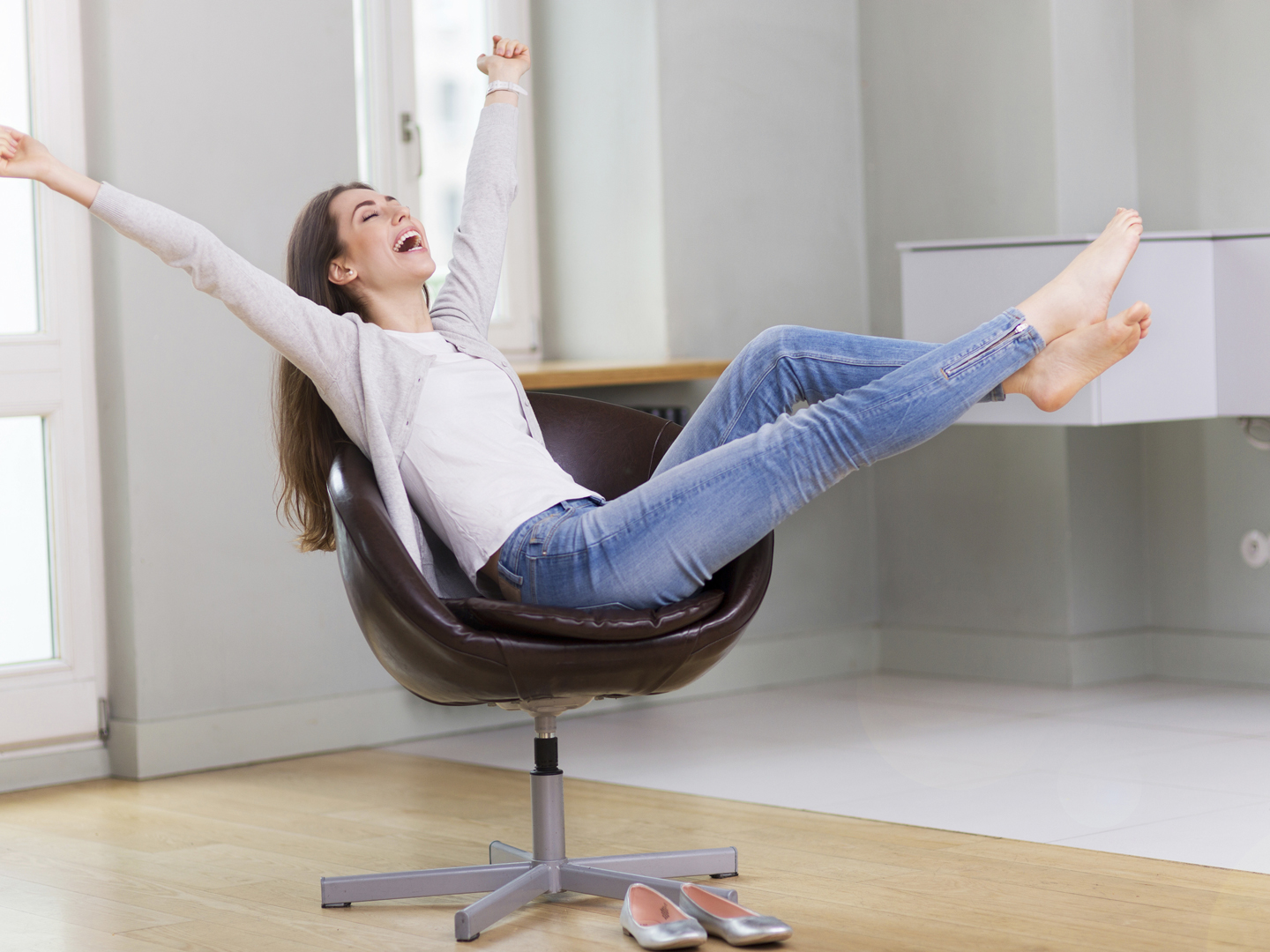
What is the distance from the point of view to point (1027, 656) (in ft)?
14.7

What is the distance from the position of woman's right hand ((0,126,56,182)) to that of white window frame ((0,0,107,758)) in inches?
54.1

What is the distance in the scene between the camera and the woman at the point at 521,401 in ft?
7.63

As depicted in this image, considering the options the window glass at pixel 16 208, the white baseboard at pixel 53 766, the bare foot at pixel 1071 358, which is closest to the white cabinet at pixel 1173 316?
the bare foot at pixel 1071 358

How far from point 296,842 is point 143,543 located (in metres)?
0.95

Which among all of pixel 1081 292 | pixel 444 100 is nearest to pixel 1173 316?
pixel 1081 292

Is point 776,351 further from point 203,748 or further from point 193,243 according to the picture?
point 203,748

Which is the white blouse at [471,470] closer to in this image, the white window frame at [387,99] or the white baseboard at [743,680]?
the white baseboard at [743,680]

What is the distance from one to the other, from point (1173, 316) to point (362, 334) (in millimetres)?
2104

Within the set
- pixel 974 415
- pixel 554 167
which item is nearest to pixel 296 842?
pixel 974 415

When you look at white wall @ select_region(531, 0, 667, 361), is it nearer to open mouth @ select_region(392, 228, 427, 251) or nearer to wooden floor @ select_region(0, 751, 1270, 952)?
wooden floor @ select_region(0, 751, 1270, 952)

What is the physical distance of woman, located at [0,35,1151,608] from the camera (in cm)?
232

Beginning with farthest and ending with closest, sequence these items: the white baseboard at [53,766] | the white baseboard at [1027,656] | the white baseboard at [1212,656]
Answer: the white baseboard at [1027,656] < the white baseboard at [1212,656] < the white baseboard at [53,766]

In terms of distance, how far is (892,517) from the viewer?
484 cm

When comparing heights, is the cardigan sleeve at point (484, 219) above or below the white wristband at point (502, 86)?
below
